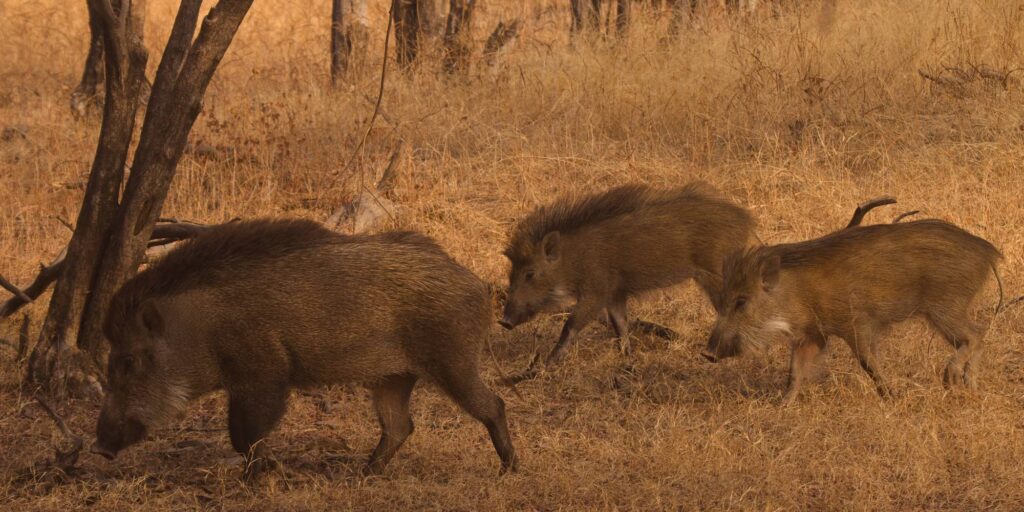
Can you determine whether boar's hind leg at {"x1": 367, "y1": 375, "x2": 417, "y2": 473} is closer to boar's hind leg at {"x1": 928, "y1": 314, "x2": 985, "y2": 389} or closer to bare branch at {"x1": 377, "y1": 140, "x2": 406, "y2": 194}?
boar's hind leg at {"x1": 928, "y1": 314, "x2": 985, "y2": 389}

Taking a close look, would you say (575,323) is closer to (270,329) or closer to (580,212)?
(580,212)

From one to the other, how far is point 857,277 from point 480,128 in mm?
4380

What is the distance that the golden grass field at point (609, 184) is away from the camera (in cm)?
454

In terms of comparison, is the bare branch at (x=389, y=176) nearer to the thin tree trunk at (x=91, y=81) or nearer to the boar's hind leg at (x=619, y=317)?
the boar's hind leg at (x=619, y=317)

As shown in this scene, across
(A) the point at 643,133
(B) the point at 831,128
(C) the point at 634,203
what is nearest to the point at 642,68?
(A) the point at 643,133

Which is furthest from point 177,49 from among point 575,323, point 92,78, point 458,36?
point 458,36

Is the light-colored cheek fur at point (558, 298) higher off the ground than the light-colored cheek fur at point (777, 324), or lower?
lower

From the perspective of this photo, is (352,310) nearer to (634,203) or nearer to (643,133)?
(634,203)

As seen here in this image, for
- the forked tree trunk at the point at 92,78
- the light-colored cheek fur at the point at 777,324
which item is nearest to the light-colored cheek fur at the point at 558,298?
the light-colored cheek fur at the point at 777,324

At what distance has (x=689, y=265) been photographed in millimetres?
6492

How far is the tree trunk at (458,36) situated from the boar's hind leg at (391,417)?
20.7 feet

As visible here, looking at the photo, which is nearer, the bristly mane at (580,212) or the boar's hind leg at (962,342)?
the boar's hind leg at (962,342)

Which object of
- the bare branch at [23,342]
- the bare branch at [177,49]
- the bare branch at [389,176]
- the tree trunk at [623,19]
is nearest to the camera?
the bare branch at [177,49]

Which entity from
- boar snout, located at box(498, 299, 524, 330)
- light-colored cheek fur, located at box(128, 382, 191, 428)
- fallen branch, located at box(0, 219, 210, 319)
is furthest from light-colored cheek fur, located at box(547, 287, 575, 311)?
light-colored cheek fur, located at box(128, 382, 191, 428)
